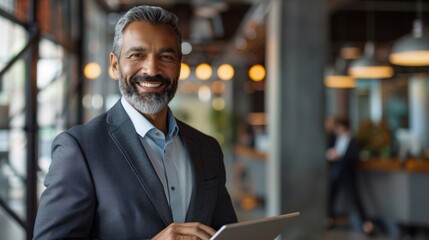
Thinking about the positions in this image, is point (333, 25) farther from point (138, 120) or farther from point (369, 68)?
point (138, 120)

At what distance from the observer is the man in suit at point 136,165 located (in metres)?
1.59

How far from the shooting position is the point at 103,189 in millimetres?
1626

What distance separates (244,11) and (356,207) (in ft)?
22.4

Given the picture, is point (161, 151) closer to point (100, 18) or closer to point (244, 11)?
point (100, 18)

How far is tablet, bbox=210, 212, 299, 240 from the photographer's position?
55.6 inches

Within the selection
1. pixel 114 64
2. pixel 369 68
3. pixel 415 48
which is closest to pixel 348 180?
pixel 369 68

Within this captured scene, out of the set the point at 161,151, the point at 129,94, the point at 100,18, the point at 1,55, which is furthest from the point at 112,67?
the point at 100,18

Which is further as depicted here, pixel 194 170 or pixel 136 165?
pixel 194 170

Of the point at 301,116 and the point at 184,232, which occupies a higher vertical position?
the point at 184,232

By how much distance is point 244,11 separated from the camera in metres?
14.3

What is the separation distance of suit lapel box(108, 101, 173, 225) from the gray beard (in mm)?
58

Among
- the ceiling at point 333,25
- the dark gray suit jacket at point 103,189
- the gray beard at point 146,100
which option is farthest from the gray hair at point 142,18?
the ceiling at point 333,25

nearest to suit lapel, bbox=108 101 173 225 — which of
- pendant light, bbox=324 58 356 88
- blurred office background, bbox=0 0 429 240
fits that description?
blurred office background, bbox=0 0 429 240

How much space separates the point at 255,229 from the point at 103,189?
40 centimetres
